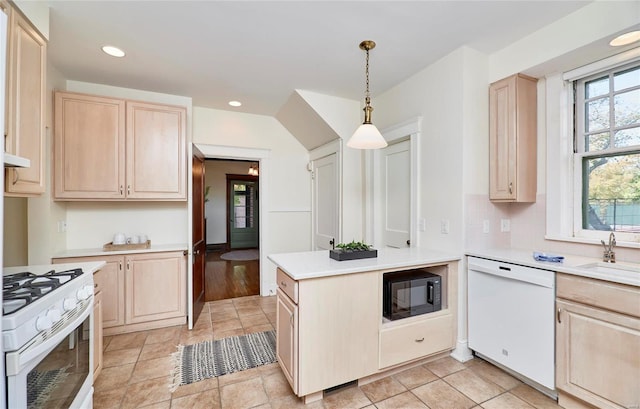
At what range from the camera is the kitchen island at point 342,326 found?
1820 mm

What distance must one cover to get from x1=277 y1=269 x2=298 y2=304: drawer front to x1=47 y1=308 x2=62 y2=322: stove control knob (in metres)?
1.16

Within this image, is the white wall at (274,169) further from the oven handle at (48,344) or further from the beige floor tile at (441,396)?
the oven handle at (48,344)

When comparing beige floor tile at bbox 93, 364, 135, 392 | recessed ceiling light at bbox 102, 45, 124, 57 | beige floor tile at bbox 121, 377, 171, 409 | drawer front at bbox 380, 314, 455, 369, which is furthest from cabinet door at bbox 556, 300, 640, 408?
recessed ceiling light at bbox 102, 45, 124, 57

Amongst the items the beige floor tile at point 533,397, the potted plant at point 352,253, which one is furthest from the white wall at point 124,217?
the beige floor tile at point 533,397

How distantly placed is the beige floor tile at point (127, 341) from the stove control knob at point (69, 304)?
153cm

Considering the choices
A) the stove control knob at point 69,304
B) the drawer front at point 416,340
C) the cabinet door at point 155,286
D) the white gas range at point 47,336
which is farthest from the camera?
the cabinet door at point 155,286

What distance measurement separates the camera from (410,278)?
2.32 metres

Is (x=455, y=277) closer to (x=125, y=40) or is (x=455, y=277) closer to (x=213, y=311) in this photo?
(x=213, y=311)

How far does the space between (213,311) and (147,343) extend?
0.89 m

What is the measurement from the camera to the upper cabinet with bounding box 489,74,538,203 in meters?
2.37

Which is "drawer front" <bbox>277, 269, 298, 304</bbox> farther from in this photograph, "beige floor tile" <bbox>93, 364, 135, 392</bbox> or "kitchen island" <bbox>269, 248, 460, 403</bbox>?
"beige floor tile" <bbox>93, 364, 135, 392</bbox>

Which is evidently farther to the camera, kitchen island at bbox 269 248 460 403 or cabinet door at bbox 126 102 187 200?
cabinet door at bbox 126 102 187 200

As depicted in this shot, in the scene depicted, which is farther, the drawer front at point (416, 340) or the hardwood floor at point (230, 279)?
the hardwood floor at point (230, 279)

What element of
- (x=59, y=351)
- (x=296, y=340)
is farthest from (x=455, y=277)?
(x=59, y=351)
